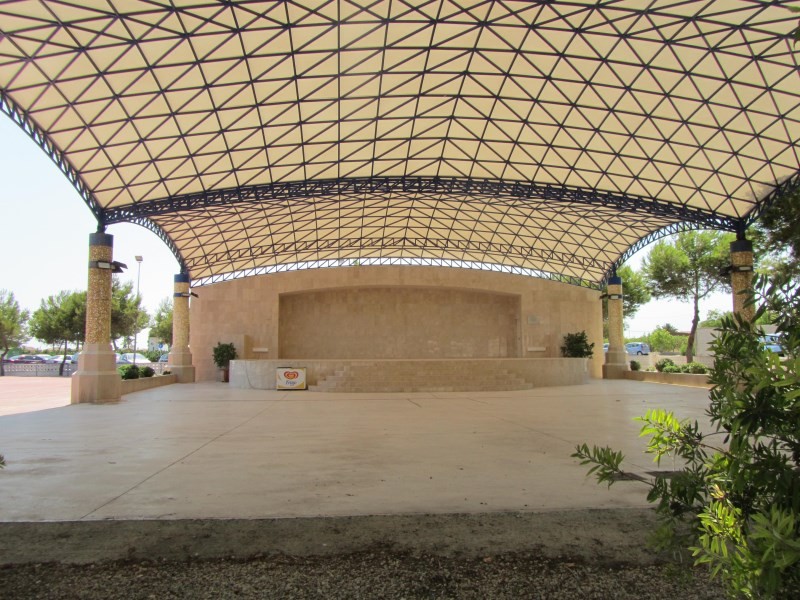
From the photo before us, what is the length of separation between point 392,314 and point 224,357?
14666 millimetres

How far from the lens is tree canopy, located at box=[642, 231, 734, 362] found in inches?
1761

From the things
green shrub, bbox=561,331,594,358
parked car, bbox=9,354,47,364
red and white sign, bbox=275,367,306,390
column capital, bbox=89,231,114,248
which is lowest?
parked car, bbox=9,354,47,364

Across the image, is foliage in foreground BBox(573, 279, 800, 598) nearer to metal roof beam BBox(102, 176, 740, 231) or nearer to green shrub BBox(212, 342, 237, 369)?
metal roof beam BBox(102, 176, 740, 231)

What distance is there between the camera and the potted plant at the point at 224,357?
39.0 m

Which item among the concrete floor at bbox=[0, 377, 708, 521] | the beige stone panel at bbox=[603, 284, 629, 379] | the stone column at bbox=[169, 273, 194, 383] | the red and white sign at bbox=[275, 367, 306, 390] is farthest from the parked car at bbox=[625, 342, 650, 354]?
the concrete floor at bbox=[0, 377, 708, 521]

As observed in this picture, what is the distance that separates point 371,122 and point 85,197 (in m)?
14.2

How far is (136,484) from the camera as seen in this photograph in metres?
7.96

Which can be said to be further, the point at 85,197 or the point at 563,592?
the point at 85,197

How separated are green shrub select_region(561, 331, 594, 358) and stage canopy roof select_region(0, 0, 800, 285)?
34.4ft

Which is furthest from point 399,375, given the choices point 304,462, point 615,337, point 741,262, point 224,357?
point 615,337

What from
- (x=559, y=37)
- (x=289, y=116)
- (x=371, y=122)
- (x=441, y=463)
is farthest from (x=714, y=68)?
(x=441, y=463)

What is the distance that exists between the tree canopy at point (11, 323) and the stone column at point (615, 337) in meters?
55.3

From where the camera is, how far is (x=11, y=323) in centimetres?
5541

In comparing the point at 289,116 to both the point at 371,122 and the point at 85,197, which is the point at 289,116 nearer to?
the point at 371,122
